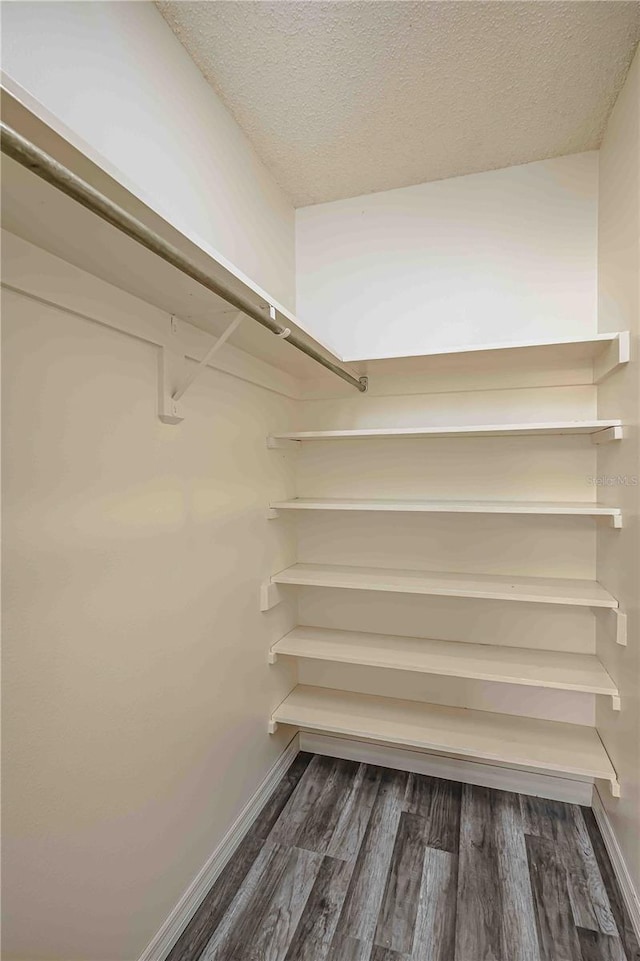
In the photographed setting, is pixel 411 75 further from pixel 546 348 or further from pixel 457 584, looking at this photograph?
pixel 457 584

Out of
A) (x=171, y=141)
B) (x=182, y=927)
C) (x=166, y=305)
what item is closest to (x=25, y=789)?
(x=182, y=927)

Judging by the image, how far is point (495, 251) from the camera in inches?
77.0

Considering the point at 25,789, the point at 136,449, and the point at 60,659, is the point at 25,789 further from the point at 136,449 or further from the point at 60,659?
the point at 136,449

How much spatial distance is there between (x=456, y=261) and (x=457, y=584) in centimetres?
143

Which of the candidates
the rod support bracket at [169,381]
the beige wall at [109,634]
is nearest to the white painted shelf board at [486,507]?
the beige wall at [109,634]

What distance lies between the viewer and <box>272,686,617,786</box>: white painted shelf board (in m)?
1.76

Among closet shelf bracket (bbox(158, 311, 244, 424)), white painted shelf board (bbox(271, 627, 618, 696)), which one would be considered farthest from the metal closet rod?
white painted shelf board (bbox(271, 627, 618, 696))

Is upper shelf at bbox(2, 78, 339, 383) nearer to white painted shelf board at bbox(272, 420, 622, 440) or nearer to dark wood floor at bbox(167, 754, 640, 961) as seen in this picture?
white painted shelf board at bbox(272, 420, 622, 440)

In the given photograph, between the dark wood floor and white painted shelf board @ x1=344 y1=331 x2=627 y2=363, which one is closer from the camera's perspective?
the dark wood floor

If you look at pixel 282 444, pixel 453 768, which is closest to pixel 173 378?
pixel 282 444

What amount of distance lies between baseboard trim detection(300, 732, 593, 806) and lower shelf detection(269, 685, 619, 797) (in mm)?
66

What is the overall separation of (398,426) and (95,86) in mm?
1559

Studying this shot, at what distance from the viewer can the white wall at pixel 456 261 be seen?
186cm

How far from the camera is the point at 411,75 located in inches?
57.6
